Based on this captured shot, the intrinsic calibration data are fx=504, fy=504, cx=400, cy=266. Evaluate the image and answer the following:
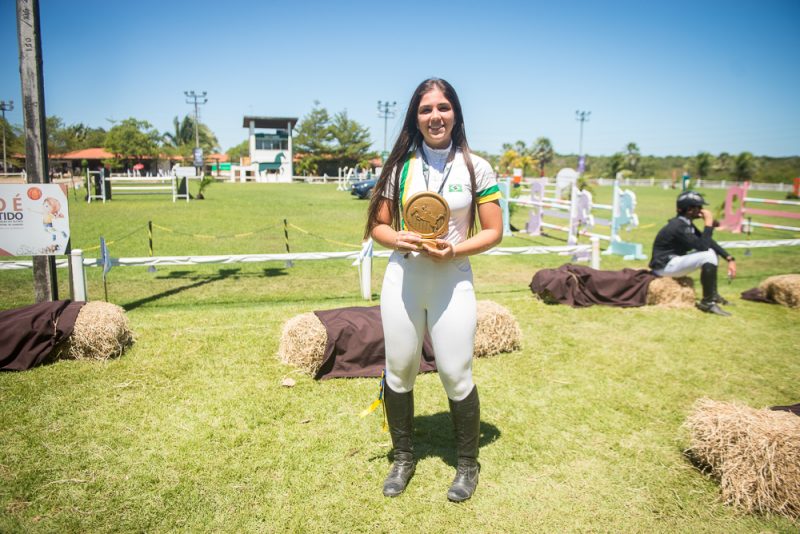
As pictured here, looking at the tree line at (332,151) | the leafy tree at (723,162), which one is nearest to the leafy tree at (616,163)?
the tree line at (332,151)

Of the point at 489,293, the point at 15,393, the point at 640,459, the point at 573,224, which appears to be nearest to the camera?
the point at 640,459

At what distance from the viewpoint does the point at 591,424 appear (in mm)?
3891

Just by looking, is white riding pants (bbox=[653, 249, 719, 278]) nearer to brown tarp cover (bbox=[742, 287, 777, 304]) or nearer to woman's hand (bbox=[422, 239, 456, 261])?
brown tarp cover (bbox=[742, 287, 777, 304])

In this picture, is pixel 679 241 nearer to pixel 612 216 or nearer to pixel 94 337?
pixel 612 216

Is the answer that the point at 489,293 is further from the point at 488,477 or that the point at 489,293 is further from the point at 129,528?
the point at 129,528

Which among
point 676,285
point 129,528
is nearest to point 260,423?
point 129,528

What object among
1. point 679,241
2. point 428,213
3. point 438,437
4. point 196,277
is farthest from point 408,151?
point 196,277

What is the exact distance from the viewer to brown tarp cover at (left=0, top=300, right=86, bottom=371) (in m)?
4.50

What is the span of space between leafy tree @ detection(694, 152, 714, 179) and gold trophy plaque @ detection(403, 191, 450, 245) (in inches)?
3164

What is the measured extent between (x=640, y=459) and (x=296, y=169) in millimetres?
67218

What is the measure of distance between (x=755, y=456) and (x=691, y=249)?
180 inches

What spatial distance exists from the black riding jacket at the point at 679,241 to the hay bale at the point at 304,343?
4.93 m

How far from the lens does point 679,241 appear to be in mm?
6906

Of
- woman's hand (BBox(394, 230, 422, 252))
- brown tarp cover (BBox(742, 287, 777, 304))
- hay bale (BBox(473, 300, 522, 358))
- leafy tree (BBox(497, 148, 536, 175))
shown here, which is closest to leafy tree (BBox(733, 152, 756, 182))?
leafy tree (BBox(497, 148, 536, 175))
